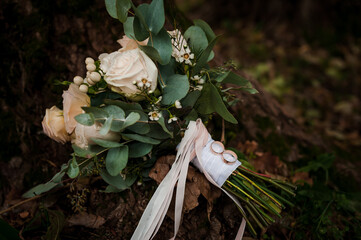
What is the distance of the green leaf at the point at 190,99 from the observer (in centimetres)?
105

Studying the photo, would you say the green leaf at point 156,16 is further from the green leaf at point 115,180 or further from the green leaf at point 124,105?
the green leaf at point 115,180

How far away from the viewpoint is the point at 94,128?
945 mm

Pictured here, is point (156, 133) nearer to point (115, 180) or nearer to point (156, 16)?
point (115, 180)

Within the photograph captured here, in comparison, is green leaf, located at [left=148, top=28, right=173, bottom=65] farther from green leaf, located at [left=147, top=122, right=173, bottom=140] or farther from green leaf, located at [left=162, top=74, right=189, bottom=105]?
green leaf, located at [left=147, top=122, right=173, bottom=140]

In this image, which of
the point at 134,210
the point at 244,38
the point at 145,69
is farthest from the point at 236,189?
the point at 244,38

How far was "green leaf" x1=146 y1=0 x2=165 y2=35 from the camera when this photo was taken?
93cm

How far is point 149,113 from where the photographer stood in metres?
0.97

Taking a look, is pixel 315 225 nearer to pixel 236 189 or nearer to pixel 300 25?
pixel 236 189

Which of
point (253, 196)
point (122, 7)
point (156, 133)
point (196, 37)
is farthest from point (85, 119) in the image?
point (253, 196)

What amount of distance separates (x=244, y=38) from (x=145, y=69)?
333 cm

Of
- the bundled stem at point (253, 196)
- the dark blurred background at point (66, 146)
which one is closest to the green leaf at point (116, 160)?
the dark blurred background at point (66, 146)

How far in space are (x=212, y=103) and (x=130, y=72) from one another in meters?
0.35

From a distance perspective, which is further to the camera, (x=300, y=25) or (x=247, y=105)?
(x=300, y=25)

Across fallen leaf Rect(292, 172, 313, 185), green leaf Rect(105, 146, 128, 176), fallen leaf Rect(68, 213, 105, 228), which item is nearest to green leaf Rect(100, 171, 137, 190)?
green leaf Rect(105, 146, 128, 176)
